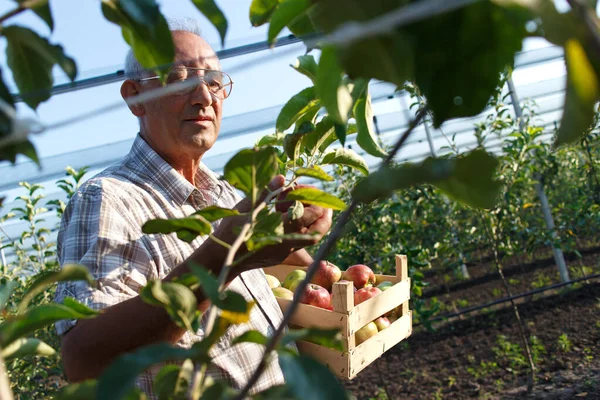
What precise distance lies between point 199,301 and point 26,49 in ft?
1.79

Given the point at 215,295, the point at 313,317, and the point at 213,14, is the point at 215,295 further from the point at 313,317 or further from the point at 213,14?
the point at 313,317

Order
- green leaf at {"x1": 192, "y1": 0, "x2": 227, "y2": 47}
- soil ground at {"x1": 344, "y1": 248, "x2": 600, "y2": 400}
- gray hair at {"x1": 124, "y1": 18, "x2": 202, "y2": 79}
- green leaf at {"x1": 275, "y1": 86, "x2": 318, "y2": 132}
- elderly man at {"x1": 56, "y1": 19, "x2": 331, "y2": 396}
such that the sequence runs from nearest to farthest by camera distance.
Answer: green leaf at {"x1": 192, "y1": 0, "x2": 227, "y2": 47}, green leaf at {"x1": 275, "y1": 86, "x2": 318, "y2": 132}, elderly man at {"x1": 56, "y1": 19, "x2": 331, "y2": 396}, gray hair at {"x1": 124, "y1": 18, "x2": 202, "y2": 79}, soil ground at {"x1": 344, "y1": 248, "x2": 600, "y2": 400}

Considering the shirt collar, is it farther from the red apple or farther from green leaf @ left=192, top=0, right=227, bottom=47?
green leaf @ left=192, top=0, right=227, bottom=47

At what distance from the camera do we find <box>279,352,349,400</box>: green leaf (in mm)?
277

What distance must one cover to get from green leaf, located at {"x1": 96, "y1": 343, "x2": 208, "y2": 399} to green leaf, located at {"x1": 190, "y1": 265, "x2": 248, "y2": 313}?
2.1 inches

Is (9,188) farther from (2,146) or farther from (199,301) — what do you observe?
(2,146)

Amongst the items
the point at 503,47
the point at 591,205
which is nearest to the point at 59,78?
the point at 503,47

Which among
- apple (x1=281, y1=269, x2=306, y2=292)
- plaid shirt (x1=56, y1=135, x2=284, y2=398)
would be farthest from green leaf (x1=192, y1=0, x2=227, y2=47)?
apple (x1=281, y1=269, x2=306, y2=292)

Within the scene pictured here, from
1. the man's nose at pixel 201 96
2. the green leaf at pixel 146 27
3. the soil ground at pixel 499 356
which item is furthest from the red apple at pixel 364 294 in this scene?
the soil ground at pixel 499 356

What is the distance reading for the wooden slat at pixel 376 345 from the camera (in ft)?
4.28

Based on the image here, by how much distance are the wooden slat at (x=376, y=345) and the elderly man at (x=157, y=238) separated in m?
0.20

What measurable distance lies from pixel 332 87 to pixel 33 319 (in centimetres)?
32

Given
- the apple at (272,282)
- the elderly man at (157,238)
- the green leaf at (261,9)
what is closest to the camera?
the green leaf at (261,9)

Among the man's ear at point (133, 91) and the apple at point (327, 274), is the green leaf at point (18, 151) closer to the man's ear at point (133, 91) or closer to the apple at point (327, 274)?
the man's ear at point (133, 91)
